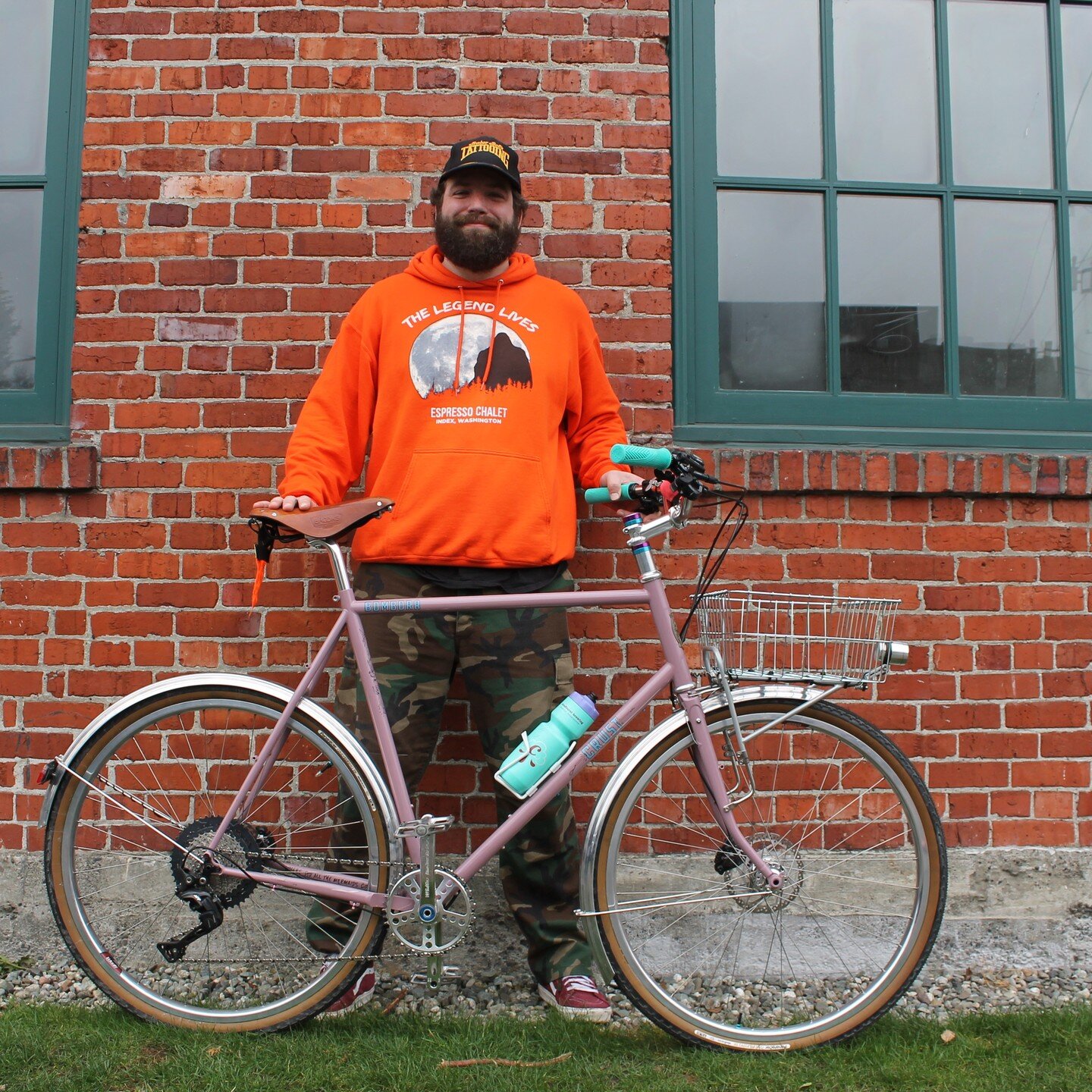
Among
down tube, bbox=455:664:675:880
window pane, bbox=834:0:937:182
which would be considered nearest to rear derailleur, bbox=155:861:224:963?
down tube, bbox=455:664:675:880

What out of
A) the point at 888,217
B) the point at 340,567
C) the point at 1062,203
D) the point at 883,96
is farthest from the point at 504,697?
the point at 1062,203

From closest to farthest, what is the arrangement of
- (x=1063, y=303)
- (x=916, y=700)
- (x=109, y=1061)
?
(x=109, y=1061) < (x=916, y=700) < (x=1063, y=303)

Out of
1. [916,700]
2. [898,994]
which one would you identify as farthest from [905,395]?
[898,994]

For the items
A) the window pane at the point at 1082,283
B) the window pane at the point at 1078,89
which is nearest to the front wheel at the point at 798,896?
the window pane at the point at 1082,283

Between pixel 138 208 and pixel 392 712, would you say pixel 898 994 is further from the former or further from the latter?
pixel 138 208

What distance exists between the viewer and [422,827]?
2.30m

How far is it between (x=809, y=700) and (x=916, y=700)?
2.81ft

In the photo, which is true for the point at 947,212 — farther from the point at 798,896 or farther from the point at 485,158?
the point at 798,896

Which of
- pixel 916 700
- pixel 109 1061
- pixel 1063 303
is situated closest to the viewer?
pixel 109 1061

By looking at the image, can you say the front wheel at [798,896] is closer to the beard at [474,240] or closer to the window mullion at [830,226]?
the window mullion at [830,226]

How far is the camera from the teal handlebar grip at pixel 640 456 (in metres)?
2.28

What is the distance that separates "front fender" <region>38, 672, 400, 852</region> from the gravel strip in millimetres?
651

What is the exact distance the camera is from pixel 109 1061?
221cm

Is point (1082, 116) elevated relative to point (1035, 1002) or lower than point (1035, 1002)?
elevated
